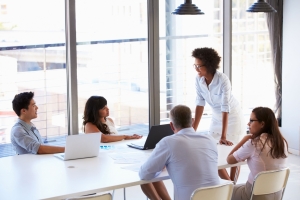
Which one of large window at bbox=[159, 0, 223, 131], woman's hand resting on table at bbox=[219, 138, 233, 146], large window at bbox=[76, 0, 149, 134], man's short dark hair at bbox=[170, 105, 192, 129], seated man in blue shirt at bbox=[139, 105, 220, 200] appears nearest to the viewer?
seated man in blue shirt at bbox=[139, 105, 220, 200]

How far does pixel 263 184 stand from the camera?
12.6ft

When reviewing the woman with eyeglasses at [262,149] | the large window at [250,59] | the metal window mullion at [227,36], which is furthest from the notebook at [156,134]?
the large window at [250,59]

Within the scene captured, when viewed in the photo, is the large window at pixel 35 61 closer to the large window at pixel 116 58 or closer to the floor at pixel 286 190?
the large window at pixel 116 58

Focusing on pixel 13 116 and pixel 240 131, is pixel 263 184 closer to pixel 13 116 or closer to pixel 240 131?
pixel 240 131

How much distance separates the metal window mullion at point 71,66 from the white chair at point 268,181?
251 cm

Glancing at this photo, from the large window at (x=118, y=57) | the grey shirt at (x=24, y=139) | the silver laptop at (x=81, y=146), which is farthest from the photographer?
the large window at (x=118, y=57)

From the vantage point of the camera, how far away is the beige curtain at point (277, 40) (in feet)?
23.6

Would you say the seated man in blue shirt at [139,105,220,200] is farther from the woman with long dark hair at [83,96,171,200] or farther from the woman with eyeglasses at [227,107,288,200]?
the woman with long dark hair at [83,96,171,200]

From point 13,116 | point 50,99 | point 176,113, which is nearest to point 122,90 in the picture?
point 50,99

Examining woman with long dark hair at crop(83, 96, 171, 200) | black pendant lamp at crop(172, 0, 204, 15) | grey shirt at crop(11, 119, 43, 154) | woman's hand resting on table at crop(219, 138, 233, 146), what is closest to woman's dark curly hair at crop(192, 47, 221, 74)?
black pendant lamp at crop(172, 0, 204, 15)

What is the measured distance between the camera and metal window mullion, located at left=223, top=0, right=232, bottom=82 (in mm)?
6891

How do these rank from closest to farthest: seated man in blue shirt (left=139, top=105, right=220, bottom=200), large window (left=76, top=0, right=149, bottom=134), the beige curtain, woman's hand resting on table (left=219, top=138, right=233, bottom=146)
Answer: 1. seated man in blue shirt (left=139, top=105, right=220, bottom=200)
2. woman's hand resting on table (left=219, top=138, right=233, bottom=146)
3. large window (left=76, top=0, right=149, bottom=134)
4. the beige curtain

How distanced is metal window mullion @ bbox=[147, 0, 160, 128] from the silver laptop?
2124 millimetres

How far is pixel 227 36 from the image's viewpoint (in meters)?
6.96
